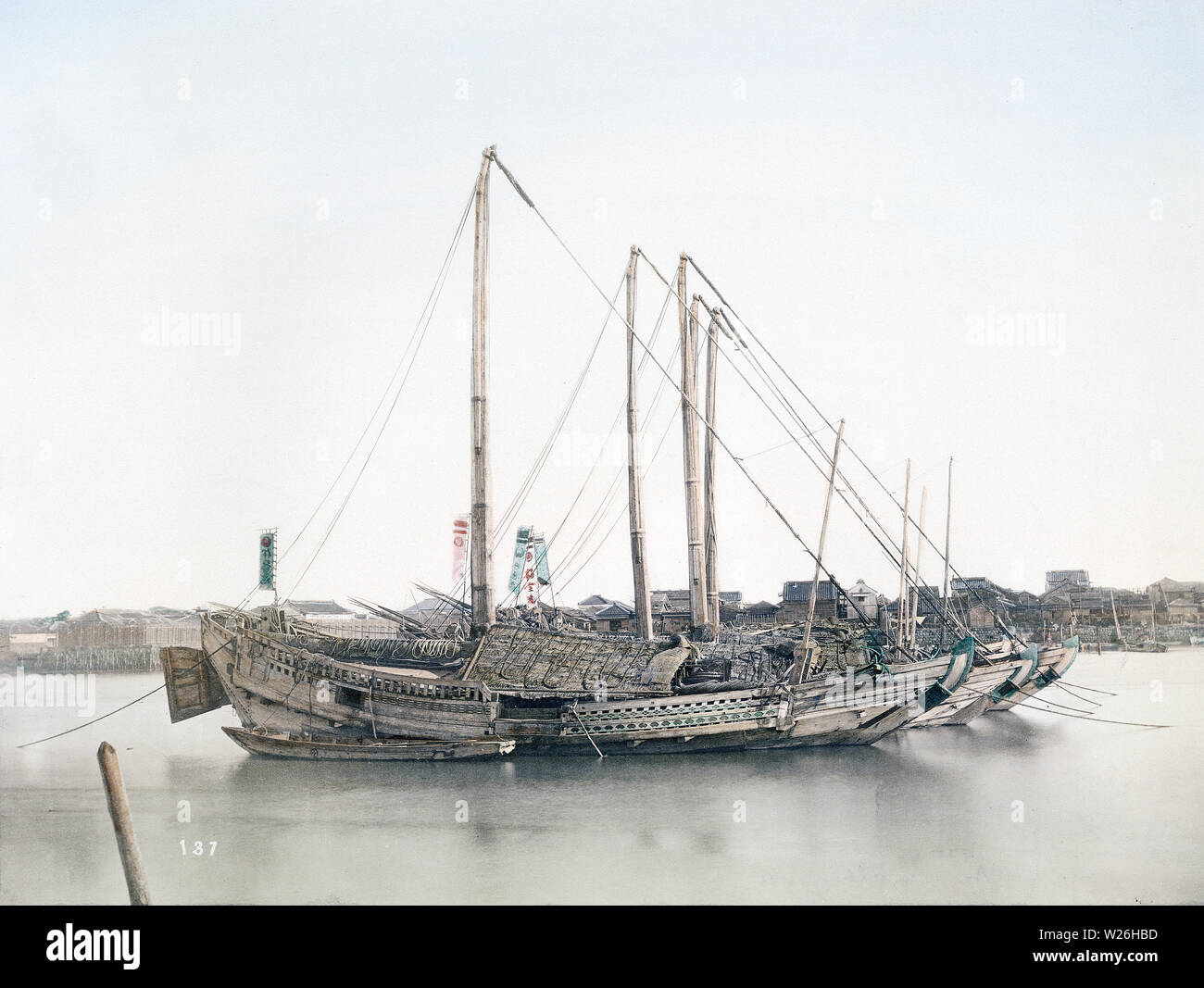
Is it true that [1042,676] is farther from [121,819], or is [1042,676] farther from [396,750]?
[121,819]

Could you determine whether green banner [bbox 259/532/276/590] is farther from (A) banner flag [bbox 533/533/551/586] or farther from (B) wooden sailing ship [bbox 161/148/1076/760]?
(A) banner flag [bbox 533/533/551/586]

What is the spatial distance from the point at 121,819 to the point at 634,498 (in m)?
10.7

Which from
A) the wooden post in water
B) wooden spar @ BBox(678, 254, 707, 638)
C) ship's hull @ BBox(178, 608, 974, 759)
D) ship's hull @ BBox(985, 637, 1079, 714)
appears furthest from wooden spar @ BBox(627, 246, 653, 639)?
the wooden post in water

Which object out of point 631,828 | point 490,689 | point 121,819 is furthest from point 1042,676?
point 121,819

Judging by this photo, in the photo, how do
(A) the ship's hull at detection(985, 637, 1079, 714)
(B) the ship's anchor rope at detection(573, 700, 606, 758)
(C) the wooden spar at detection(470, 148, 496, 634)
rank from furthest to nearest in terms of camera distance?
(A) the ship's hull at detection(985, 637, 1079, 714), (B) the ship's anchor rope at detection(573, 700, 606, 758), (C) the wooden spar at detection(470, 148, 496, 634)

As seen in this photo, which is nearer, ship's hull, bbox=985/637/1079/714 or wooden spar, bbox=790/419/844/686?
wooden spar, bbox=790/419/844/686

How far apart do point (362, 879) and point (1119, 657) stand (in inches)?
1395

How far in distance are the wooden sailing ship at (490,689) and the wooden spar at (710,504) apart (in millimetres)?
3557

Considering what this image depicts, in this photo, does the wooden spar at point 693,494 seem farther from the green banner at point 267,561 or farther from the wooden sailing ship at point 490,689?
the green banner at point 267,561

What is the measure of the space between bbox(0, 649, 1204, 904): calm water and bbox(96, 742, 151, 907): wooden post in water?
4.70 ft

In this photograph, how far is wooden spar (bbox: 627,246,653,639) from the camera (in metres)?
17.2

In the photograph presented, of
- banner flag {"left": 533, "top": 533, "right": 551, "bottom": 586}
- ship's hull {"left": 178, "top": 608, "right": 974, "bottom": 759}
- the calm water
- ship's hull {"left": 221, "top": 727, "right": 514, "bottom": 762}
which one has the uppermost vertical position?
banner flag {"left": 533, "top": 533, "right": 551, "bottom": 586}
